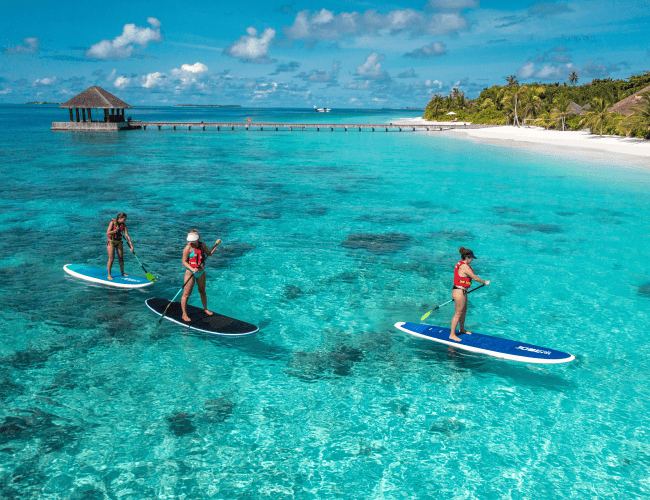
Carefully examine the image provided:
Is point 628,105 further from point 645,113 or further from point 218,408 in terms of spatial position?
point 218,408

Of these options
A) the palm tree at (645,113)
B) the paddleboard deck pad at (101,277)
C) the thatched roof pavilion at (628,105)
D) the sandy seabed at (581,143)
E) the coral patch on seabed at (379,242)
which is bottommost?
the paddleboard deck pad at (101,277)

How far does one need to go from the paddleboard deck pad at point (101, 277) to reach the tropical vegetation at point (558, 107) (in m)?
62.2

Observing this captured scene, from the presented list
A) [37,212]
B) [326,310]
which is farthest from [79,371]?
[37,212]

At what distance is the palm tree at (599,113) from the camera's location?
66500 mm

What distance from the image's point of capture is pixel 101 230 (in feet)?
74.3

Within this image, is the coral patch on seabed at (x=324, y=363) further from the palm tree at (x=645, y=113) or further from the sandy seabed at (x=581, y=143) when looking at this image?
the palm tree at (x=645, y=113)

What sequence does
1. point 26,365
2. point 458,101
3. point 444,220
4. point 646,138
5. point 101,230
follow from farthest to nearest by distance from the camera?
point 458,101 < point 646,138 < point 444,220 < point 101,230 < point 26,365

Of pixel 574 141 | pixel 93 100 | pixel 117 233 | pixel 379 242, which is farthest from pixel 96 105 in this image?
pixel 574 141

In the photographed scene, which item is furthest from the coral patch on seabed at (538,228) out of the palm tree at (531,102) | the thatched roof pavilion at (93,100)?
the palm tree at (531,102)

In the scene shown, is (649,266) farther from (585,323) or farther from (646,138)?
(646,138)

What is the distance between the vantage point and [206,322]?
12.3 meters

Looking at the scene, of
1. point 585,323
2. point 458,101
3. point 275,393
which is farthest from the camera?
point 458,101

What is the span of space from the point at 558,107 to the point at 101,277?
290 ft

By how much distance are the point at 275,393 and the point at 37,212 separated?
22737mm
